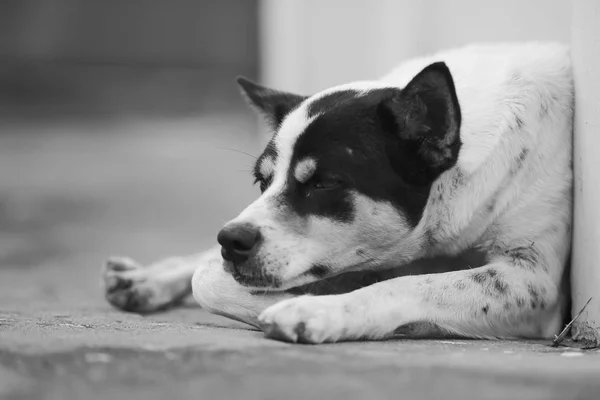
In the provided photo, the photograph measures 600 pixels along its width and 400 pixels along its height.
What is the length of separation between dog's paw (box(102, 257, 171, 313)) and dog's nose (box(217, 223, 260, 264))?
3.56 ft

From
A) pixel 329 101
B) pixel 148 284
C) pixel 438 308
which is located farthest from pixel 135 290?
pixel 438 308

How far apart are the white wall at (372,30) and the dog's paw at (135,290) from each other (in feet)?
6.54

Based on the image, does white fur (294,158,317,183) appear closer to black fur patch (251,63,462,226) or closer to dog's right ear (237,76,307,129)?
black fur patch (251,63,462,226)

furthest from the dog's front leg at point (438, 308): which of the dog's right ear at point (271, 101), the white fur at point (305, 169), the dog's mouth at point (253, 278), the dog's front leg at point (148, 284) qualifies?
the dog's front leg at point (148, 284)

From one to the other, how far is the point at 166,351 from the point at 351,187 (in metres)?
0.95

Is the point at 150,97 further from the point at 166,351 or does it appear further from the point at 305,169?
the point at 166,351

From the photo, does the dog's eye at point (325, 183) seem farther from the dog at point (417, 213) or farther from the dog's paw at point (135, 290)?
the dog's paw at point (135, 290)

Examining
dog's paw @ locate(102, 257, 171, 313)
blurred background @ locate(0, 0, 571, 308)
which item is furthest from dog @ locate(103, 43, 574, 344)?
blurred background @ locate(0, 0, 571, 308)

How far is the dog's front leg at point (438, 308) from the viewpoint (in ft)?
8.30

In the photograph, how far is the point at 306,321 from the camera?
98.7 inches

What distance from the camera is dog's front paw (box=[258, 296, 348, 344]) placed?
2494mm

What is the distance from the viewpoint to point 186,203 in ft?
25.8

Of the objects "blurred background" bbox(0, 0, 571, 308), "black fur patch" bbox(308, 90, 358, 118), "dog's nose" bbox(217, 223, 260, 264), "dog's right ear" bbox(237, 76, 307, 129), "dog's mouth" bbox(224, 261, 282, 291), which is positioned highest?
"black fur patch" bbox(308, 90, 358, 118)

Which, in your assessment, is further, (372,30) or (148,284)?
(372,30)
